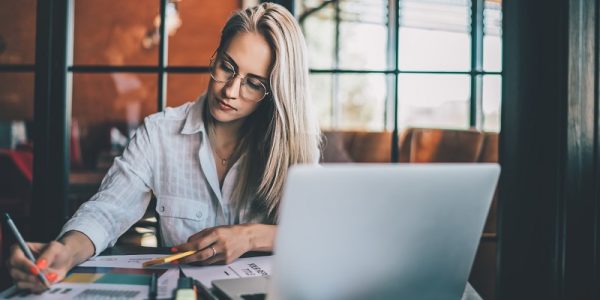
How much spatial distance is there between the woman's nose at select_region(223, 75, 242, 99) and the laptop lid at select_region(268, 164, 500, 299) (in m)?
0.81

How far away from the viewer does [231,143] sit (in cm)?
182

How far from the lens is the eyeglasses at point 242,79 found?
1581 mm

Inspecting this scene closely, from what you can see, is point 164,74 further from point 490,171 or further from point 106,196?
point 490,171

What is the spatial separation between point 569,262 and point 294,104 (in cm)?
94

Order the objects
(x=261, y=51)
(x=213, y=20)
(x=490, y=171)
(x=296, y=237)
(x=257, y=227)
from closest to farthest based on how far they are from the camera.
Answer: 1. (x=296, y=237)
2. (x=490, y=171)
3. (x=257, y=227)
4. (x=261, y=51)
5. (x=213, y=20)

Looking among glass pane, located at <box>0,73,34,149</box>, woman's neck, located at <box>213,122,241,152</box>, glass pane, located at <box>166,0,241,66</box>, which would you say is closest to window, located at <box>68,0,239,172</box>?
glass pane, located at <box>166,0,241,66</box>

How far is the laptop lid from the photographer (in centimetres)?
69

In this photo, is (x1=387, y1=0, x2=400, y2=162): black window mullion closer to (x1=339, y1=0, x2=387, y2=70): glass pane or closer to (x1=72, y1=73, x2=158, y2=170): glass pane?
(x1=339, y1=0, x2=387, y2=70): glass pane

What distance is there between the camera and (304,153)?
1.75 m

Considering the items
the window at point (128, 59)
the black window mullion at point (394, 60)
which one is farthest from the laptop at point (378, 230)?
the window at point (128, 59)

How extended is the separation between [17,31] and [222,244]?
64.2 inches

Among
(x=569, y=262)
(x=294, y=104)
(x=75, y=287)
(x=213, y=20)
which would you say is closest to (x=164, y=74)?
(x=294, y=104)

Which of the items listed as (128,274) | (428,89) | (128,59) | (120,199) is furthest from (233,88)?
(128,59)

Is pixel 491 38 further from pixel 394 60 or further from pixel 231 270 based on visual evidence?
pixel 231 270
